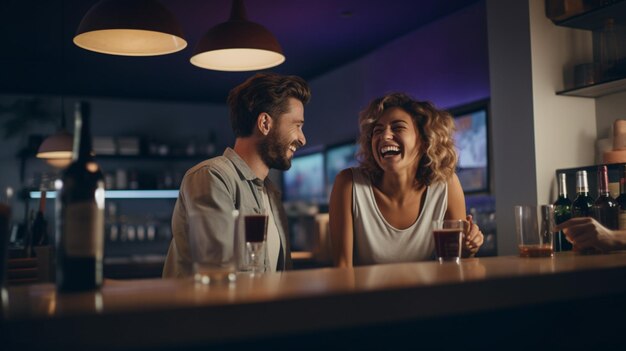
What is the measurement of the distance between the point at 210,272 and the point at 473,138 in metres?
3.79

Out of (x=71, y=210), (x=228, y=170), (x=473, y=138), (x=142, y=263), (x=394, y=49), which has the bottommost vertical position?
(x=142, y=263)

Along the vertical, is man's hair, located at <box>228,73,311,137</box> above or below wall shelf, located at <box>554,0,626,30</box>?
below

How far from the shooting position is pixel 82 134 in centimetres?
115

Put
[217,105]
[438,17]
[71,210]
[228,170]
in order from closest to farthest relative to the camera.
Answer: [71,210] → [228,170] → [438,17] → [217,105]

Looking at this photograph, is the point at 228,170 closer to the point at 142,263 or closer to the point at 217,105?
the point at 142,263

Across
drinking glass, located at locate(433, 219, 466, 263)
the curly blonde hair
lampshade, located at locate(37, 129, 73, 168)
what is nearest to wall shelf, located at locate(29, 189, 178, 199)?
lampshade, located at locate(37, 129, 73, 168)

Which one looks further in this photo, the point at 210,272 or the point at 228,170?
the point at 228,170

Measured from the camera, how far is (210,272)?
1.19 metres

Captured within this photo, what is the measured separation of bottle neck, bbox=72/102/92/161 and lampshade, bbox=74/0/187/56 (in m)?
1.19

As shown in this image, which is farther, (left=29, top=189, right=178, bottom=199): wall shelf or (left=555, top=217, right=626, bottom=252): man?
(left=29, top=189, right=178, bottom=199): wall shelf

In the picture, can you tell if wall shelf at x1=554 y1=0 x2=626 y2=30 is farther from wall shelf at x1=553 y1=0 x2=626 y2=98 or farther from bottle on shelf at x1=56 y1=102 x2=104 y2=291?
bottle on shelf at x1=56 y1=102 x2=104 y2=291

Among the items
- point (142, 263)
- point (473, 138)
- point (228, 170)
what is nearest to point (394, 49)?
point (473, 138)

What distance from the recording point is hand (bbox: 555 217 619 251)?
1885 mm

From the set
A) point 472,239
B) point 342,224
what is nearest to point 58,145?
point 342,224
